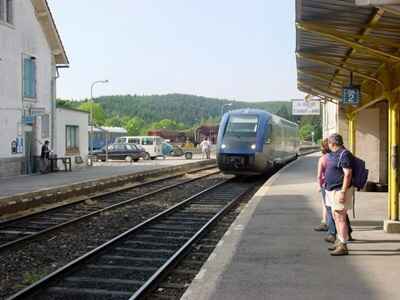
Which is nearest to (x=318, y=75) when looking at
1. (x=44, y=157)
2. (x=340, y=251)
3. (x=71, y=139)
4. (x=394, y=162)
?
(x=394, y=162)

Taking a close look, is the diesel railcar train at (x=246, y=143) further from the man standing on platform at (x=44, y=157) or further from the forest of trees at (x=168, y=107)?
the forest of trees at (x=168, y=107)

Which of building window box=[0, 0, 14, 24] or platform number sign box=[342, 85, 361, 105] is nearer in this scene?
platform number sign box=[342, 85, 361, 105]

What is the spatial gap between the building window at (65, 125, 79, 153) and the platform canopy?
19.8 meters

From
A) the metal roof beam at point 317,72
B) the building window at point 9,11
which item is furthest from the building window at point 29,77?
the metal roof beam at point 317,72

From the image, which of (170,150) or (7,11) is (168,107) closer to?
(170,150)

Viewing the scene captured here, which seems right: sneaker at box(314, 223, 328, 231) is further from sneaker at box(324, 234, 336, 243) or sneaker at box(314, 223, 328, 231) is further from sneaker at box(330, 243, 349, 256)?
sneaker at box(330, 243, 349, 256)

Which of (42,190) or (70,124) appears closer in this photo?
(42,190)

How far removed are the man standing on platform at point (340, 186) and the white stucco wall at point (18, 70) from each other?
17.8m

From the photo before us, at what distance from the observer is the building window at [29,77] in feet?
83.9

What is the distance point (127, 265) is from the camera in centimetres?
859

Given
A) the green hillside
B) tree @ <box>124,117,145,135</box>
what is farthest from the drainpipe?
the green hillside

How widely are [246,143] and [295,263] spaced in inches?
633

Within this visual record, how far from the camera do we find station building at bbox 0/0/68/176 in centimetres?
2347

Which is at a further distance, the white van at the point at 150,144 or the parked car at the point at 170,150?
the parked car at the point at 170,150
